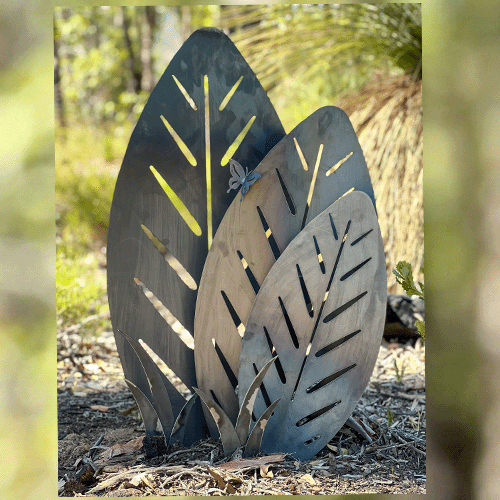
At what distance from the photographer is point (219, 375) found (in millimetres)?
1280

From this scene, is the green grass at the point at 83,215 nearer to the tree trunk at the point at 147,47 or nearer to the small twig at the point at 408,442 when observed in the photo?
the tree trunk at the point at 147,47

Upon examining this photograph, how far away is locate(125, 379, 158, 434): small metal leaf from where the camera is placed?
1.26m

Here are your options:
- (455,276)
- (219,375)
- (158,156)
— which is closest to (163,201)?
(158,156)

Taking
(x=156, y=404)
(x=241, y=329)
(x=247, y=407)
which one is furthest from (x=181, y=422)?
(x=241, y=329)

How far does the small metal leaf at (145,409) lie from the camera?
4.13 feet

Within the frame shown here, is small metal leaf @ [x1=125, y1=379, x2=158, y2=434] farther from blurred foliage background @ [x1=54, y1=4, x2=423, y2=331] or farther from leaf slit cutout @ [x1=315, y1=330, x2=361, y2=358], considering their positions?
blurred foliage background @ [x1=54, y1=4, x2=423, y2=331]

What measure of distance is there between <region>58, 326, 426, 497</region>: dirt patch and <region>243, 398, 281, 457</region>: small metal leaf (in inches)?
1.8

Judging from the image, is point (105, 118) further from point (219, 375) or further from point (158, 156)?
point (219, 375)

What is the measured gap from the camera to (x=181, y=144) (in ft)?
4.18

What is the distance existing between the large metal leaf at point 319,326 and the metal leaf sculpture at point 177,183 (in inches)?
8.6

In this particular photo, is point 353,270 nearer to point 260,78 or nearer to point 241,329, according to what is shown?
point 241,329

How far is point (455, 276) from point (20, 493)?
1300 millimetres

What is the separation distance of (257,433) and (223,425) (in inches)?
3.7

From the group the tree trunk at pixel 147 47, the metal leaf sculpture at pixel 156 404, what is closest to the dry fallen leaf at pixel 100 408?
the metal leaf sculpture at pixel 156 404
